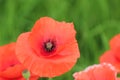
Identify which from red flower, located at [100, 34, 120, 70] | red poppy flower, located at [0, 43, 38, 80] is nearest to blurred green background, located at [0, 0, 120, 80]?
red flower, located at [100, 34, 120, 70]

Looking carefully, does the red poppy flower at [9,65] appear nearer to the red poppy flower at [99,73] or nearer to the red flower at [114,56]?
the red poppy flower at [99,73]

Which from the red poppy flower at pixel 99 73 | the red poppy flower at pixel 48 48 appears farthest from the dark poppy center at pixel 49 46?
the red poppy flower at pixel 99 73

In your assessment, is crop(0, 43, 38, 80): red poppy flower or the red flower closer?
crop(0, 43, 38, 80): red poppy flower

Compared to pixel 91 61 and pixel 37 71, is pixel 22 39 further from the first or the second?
pixel 91 61

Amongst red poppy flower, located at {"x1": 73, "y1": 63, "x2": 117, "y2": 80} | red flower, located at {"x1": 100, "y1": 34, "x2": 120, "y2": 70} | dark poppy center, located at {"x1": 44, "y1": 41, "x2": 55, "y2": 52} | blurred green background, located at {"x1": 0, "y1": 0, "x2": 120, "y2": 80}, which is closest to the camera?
red poppy flower, located at {"x1": 73, "y1": 63, "x2": 117, "y2": 80}

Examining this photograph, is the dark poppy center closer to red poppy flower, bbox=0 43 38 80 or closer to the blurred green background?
red poppy flower, bbox=0 43 38 80

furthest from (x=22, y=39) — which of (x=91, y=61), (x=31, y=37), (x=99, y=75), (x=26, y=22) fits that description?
(x=26, y=22)
